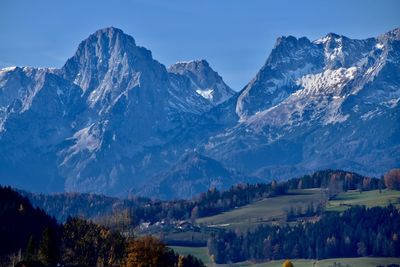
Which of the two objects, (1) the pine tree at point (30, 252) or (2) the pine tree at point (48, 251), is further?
(1) the pine tree at point (30, 252)

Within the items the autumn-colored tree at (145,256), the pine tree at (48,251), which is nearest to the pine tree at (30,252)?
the pine tree at (48,251)

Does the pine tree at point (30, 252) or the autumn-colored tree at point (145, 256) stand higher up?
the pine tree at point (30, 252)

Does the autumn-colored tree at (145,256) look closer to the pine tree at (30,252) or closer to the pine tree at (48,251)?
the pine tree at (48,251)

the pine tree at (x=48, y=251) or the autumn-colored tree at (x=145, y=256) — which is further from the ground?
the pine tree at (x=48, y=251)

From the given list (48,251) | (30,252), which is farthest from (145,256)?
(30,252)

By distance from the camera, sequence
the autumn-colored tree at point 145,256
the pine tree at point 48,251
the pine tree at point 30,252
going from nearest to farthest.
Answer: the autumn-colored tree at point 145,256, the pine tree at point 48,251, the pine tree at point 30,252

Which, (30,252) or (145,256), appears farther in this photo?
(30,252)

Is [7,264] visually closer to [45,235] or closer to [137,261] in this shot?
[45,235]

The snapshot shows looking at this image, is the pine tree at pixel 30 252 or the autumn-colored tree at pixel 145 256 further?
the pine tree at pixel 30 252

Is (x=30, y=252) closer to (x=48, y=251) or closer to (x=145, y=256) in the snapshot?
(x=48, y=251)

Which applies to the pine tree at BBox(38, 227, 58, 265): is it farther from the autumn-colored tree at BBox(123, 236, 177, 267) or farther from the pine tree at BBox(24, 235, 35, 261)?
the autumn-colored tree at BBox(123, 236, 177, 267)

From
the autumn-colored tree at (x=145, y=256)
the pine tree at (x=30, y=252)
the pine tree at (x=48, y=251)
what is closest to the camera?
the autumn-colored tree at (x=145, y=256)

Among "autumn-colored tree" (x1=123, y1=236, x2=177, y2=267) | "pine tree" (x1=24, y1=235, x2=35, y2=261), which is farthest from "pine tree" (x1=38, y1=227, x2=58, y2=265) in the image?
"autumn-colored tree" (x1=123, y1=236, x2=177, y2=267)

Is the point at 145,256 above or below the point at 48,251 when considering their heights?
below
